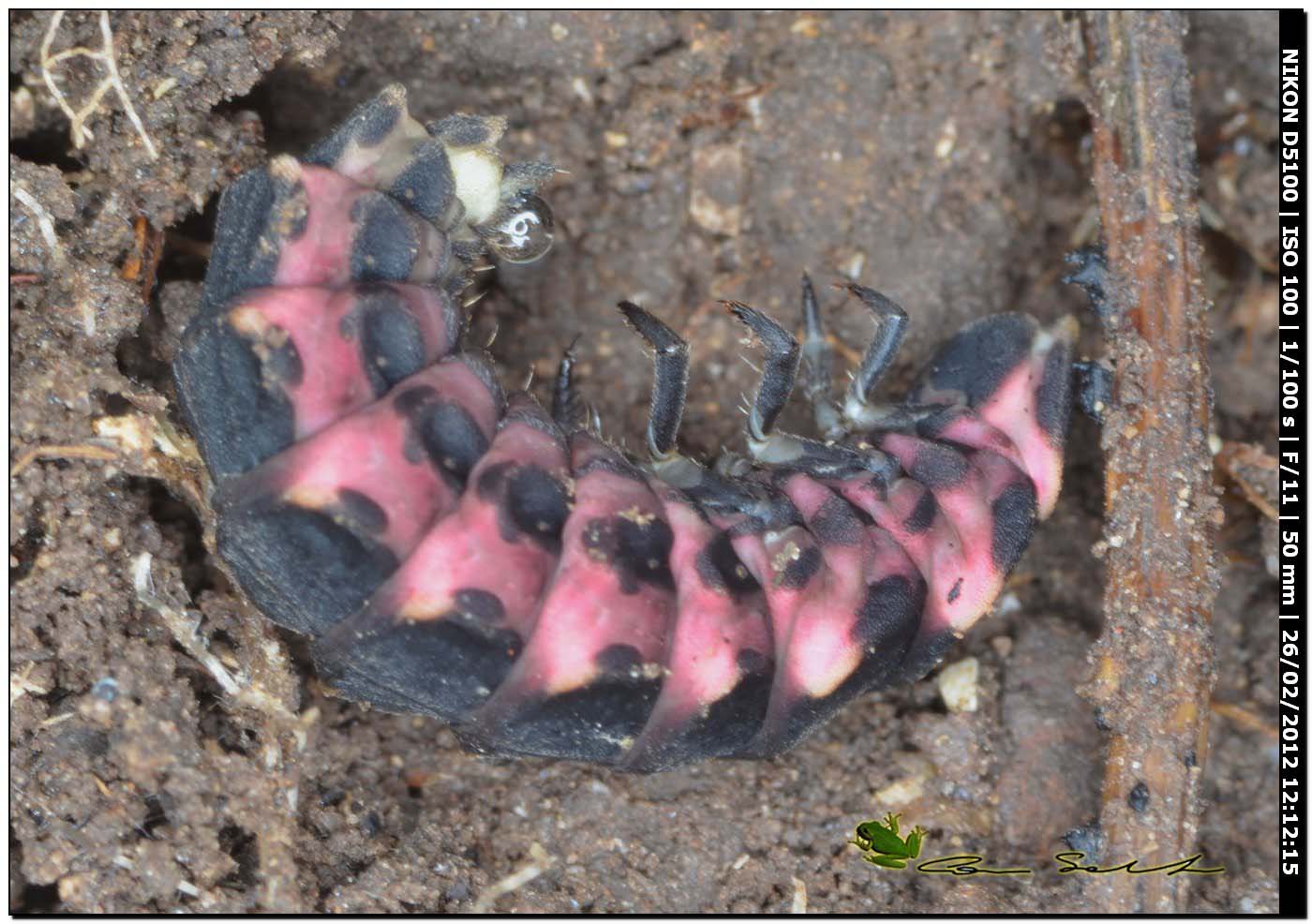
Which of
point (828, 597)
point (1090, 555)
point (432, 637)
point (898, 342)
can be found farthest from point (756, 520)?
point (1090, 555)

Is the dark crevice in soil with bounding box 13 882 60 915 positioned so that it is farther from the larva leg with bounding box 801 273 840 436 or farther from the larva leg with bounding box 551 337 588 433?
the larva leg with bounding box 801 273 840 436

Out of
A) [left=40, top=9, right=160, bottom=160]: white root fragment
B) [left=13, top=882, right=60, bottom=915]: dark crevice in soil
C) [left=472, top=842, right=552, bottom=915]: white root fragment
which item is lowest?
[left=472, top=842, right=552, bottom=915]: white root fragment

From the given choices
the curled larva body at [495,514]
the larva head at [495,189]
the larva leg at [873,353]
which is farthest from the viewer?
the larva leg at [873,353]

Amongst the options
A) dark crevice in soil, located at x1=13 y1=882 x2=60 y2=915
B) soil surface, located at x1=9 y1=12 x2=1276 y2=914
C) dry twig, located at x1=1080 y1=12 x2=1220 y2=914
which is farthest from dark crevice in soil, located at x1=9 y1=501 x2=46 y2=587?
dry twig, located at x1=1080 y1=12 x2=1220 y2=914

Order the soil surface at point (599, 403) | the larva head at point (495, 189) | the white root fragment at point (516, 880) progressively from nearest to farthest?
the soil surface at point (599, 403) < the larva head at point (495, 189) < the white root fragment at point (516, 880)

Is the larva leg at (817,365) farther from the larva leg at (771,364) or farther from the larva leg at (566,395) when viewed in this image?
the larva leg at (566,395)
